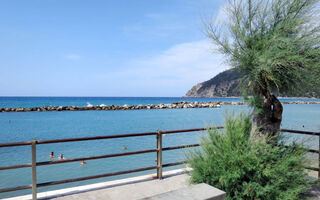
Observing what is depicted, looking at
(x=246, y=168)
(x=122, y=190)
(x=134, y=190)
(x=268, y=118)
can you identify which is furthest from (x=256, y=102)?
(x=122, y=190)

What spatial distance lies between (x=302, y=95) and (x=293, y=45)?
1.05 meters

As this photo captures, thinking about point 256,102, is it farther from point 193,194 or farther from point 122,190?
point 122,190

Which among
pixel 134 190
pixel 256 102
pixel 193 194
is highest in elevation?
pixel 256 102

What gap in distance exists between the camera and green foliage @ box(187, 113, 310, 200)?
324 centimetres

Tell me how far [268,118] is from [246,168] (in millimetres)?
1367

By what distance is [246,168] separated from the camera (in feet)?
10.9

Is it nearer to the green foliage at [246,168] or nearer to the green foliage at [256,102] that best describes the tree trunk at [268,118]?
the green foliage at [256,102]

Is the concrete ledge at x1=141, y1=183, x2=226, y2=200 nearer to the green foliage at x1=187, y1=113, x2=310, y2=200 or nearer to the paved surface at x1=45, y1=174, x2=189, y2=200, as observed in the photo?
the green foliage at x1=187, y1=113, x2=310, y2=200

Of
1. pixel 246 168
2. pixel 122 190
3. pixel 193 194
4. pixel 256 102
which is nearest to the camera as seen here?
pixel 193 194

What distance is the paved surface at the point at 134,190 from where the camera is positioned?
3688 mm

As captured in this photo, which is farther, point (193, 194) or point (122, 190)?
point (122, 190)

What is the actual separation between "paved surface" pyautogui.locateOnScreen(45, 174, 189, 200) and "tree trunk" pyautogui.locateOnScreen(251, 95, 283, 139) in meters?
1.70

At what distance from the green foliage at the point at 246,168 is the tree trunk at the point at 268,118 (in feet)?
1.80

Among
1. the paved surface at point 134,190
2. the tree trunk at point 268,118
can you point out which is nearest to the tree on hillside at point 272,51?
the tree trunk at point 268,118
